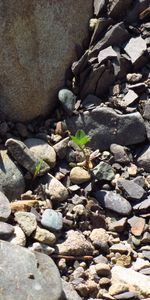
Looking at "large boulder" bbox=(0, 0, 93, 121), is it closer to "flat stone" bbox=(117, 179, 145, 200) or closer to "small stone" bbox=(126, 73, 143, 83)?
"small stone" bbox=(126, 73, 143, 83)

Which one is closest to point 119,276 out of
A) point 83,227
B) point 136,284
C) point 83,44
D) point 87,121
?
point 136,284

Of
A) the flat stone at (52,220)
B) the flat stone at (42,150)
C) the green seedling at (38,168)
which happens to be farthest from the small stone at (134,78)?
the flat stone at (52,220)

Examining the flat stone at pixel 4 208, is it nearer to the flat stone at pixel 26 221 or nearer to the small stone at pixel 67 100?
the flat stone at pixel 26 221

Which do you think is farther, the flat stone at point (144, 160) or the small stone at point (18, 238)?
the flat stone at point (144, 160)

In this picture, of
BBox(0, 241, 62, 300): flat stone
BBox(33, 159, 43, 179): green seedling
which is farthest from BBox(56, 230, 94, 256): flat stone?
BBox(33, 159, 43, 179): green seedling

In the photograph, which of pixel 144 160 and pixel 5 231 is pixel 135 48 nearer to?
pixel 144 160
